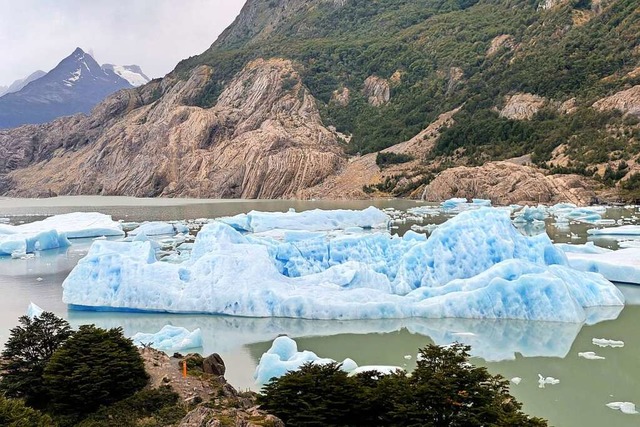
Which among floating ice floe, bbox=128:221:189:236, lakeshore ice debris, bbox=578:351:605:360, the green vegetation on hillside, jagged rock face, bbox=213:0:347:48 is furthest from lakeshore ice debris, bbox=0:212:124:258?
jagged rock face, bbox=213:0:347:48

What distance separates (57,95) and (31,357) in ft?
613

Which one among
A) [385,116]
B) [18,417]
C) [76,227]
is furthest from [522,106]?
[18,417]

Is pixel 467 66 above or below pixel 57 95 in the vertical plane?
below

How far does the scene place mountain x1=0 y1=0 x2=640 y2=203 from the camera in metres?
57.6

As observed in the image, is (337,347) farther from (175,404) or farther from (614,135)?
(614,135)

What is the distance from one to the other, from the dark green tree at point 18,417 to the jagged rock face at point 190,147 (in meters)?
68.1

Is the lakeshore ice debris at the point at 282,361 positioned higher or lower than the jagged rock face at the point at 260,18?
→ lower

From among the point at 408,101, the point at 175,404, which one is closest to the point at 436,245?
the point at 175,404

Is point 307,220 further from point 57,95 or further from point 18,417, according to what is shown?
point 57,95

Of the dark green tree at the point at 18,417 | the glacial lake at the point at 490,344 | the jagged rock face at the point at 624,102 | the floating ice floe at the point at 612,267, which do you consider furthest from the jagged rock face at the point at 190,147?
the dark green tree at the point at 18,417

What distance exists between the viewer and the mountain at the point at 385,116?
189ft

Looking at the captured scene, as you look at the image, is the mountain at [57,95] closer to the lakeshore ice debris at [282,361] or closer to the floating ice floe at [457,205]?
the floating ice floe at [457,205]

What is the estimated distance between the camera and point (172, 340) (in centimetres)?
1186

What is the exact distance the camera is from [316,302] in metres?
14.1
